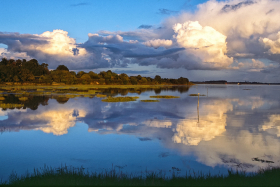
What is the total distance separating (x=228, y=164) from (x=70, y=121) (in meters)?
24.9

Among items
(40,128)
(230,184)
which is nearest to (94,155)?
(230,184)

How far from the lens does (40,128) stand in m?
29.4

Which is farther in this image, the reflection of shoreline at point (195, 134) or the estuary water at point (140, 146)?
the reflection of shoreline at point (195, 134)

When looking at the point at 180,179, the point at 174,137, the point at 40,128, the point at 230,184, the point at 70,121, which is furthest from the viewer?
the point at 70,121

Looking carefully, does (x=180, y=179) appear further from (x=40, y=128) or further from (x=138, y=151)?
(x=40, y=128)

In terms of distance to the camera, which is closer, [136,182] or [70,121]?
[136,182]

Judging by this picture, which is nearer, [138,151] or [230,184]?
[230,184]

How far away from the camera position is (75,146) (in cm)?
2188

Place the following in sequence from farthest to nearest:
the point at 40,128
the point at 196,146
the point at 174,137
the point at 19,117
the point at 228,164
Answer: the point at 19,117
the point at 40,128
the point at 174,137
the point at 196,146
the point at 228,164

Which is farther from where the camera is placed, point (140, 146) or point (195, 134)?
point (195, 134)

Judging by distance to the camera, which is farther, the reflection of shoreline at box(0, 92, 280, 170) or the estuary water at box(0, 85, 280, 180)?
the reflection of shoreline at box(0, 92, 280, 170)

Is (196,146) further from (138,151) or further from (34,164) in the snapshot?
(34,164)

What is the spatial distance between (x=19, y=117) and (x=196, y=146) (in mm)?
29678

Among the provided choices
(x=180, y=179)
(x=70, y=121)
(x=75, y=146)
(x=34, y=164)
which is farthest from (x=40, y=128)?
(x=180, y=179)
